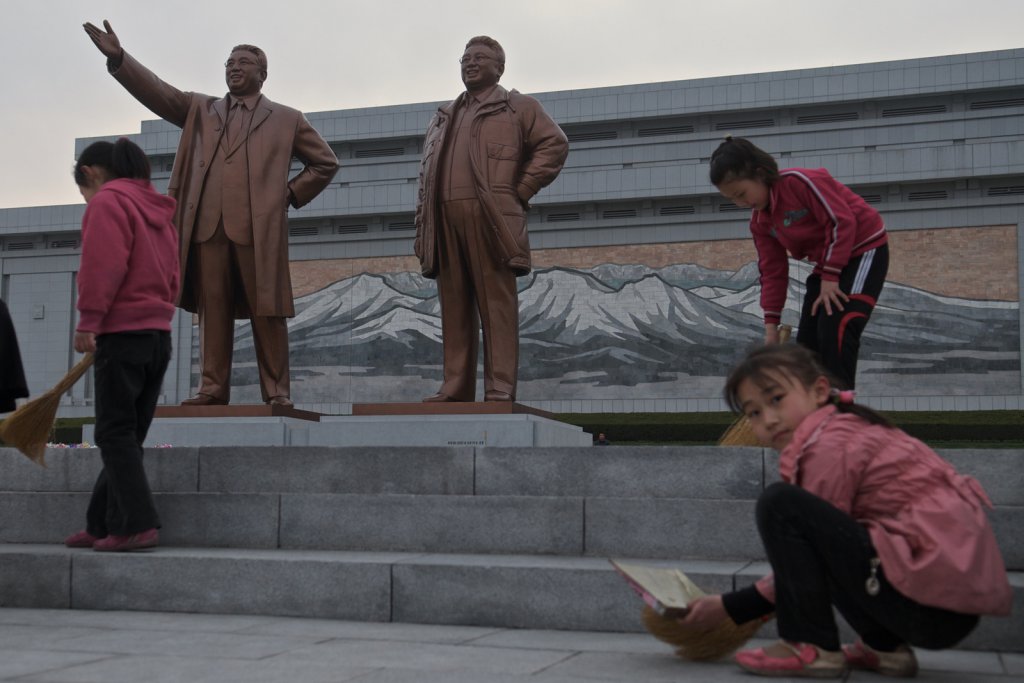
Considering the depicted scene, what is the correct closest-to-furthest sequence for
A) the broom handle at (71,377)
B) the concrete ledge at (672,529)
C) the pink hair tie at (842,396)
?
the pink hair tie at (842,396)
the concrete ledge at (672,529)
the broom handle at (71,377)

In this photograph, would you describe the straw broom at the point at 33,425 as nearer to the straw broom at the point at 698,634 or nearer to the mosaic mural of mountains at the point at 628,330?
the straw broom at the point at 698,634

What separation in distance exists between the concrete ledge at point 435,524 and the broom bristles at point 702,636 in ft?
4.18

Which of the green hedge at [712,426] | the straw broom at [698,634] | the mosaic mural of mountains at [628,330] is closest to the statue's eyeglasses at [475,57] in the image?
the straw broom at [698,634]

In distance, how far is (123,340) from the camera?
454 cm

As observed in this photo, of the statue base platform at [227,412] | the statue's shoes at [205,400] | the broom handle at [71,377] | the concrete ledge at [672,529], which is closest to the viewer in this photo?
the concrete ledge at [672,529]

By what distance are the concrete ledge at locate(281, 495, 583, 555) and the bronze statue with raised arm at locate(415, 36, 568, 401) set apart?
2157 mm

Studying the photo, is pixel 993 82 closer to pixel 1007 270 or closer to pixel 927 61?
pixel 927 61

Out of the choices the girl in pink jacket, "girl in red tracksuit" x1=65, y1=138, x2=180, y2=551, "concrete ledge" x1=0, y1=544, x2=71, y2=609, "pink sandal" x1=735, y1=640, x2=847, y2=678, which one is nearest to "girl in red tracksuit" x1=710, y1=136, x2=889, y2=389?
the girl in pink jacket

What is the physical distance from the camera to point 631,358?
2188cm

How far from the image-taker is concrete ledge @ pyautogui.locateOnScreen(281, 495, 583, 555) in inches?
177

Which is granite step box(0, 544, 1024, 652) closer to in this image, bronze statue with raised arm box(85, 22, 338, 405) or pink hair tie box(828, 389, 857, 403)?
pink hair tie box(828, 389, 857, 403)

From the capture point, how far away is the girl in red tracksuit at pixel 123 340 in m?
4.48

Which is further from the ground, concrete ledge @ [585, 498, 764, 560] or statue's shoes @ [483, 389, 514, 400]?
statue's shoes @ [483, 389, 514, 400]

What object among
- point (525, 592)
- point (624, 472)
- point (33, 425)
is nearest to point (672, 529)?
point (624, 472)
